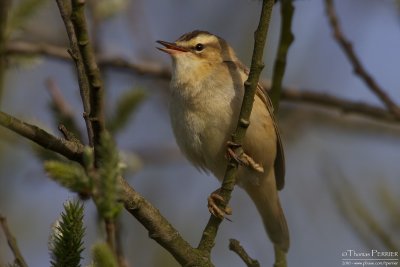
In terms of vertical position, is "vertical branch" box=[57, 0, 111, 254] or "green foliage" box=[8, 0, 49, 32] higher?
"green foliage" box=[8, 0, 49, 32]

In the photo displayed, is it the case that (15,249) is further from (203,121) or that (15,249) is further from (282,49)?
(282,49)

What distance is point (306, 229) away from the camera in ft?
19.7

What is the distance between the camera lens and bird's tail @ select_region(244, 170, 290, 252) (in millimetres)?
4672

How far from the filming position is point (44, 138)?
2.24 m

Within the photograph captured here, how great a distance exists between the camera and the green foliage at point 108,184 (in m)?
1.55

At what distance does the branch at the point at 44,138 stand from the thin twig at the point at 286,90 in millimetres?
2040

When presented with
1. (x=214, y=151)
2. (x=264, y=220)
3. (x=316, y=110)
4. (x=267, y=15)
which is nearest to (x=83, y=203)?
(x=267, y=15)

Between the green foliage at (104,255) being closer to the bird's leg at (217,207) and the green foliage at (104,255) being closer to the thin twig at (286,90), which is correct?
the bird's leg at (217,207)

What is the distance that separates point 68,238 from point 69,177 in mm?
444

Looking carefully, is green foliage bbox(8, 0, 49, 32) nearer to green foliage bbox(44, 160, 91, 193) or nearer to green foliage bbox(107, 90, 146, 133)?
green foliage bbox(107, 90, 146, 133)

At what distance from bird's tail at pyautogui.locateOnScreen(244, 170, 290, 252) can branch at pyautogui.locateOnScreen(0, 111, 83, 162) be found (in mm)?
2507

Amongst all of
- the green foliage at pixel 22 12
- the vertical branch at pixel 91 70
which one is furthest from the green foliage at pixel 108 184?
the green foliage at pixel 22 12

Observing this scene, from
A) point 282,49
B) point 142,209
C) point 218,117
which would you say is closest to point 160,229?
point 142,209

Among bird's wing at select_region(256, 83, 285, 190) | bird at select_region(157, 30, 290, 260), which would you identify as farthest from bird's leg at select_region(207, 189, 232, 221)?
bird's wing at select_region(256, 83, 285, 190)
